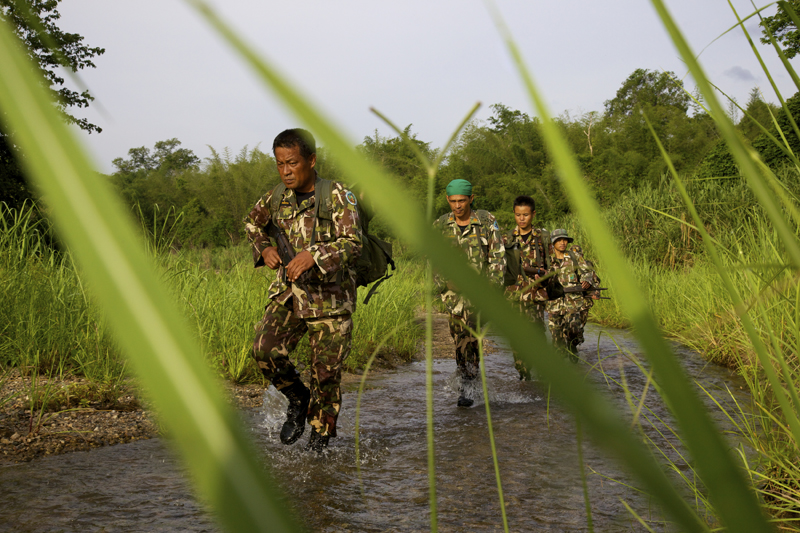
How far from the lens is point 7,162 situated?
10875mm

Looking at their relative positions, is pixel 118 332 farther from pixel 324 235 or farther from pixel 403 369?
pixel 403 369

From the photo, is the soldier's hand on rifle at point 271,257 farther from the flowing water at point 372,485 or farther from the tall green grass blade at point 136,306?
the tall green grass blade at point 136,306

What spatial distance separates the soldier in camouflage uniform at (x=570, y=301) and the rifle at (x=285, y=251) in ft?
13.4

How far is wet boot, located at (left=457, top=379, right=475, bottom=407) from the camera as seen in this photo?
546cm

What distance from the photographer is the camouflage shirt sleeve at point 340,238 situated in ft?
12.0

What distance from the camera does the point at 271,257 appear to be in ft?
13.0

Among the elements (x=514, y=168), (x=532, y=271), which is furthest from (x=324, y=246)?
(x=514, y=168)

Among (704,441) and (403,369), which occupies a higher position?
(704,441)

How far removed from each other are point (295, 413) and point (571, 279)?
4477mm

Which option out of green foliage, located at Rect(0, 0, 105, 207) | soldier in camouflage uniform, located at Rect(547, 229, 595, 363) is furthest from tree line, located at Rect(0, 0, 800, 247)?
soldier in camouflage uniform, located at Rect(547, 229, 595, 363)

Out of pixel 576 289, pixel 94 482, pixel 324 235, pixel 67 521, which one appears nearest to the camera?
pixel 67 521

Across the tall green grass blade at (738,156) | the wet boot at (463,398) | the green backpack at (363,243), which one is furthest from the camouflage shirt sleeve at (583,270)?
the tall green grass blade at (738,156)

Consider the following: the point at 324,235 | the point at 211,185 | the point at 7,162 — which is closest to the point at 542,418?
the point at 324,235

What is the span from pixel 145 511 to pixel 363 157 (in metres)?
2.93
